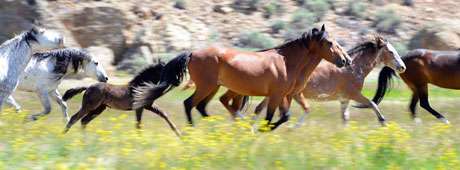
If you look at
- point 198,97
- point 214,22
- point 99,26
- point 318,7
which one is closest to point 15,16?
point 99,26

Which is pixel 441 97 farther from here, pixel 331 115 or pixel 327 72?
pixel 327 72

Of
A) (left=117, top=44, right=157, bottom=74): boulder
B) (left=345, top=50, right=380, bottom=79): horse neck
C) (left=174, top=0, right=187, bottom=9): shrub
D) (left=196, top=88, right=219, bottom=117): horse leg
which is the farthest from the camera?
(left=174, top=0, right=187, bottom=9): shrub

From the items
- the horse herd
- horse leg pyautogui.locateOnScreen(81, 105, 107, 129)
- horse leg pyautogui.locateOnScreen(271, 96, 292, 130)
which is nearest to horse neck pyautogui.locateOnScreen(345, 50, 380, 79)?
the horse herd

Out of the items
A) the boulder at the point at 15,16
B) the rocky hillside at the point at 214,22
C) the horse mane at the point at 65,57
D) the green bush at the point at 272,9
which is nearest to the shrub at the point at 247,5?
the rocky hillside at the point at 214,22

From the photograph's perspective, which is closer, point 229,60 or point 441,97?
point 229,60

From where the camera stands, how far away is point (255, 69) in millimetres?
14062

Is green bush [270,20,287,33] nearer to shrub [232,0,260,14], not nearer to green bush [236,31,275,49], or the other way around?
green bush [236,31,275,49]

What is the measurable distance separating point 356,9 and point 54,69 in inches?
909

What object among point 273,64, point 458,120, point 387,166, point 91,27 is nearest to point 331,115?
point 458,120

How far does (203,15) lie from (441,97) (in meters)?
15.2

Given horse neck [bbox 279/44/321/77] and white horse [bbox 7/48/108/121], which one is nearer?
→ horse neck [bbox 279/44/321/77]

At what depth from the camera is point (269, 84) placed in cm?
1395

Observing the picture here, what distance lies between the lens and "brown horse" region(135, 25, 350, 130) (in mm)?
13984

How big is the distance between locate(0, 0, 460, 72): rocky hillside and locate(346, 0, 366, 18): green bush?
38 millimetres
